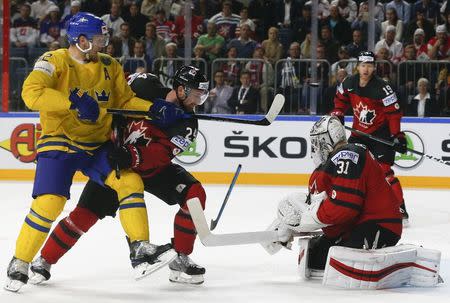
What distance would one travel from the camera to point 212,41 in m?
11.1

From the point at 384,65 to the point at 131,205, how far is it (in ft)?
19.1

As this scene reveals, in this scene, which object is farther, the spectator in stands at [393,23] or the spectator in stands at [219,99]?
the spectator in stands at [393,23]

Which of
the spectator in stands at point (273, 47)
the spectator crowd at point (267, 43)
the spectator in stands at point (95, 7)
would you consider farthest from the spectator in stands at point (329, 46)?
the spectator in stands at point (95, 7)

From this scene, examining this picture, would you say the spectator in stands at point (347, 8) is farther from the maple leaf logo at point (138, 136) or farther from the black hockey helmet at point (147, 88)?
the maple leaf logo at point (138, 136)

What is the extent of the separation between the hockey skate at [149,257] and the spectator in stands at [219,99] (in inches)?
213

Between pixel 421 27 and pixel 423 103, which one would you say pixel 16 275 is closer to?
pixel 423 103

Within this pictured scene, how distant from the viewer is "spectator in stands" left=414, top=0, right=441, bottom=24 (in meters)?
11.4

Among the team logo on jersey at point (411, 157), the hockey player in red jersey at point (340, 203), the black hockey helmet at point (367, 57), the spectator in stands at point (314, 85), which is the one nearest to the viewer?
the hockey player in red jersey at point (340, 203)

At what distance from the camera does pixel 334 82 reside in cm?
1038

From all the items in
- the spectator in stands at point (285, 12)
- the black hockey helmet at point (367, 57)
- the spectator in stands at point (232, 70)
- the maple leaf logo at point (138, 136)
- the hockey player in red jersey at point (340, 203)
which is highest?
the spectator in stands at point (285, 12)

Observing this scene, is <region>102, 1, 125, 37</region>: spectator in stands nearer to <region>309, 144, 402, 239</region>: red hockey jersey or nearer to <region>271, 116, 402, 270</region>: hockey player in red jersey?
<region>271, 116, 402, 270</region>: hockey player in red jersey

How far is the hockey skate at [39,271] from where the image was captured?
5414mm

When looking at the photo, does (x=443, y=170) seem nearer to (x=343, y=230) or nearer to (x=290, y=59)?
(x=290, y=59)

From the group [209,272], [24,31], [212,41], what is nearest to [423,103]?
[212,41]
